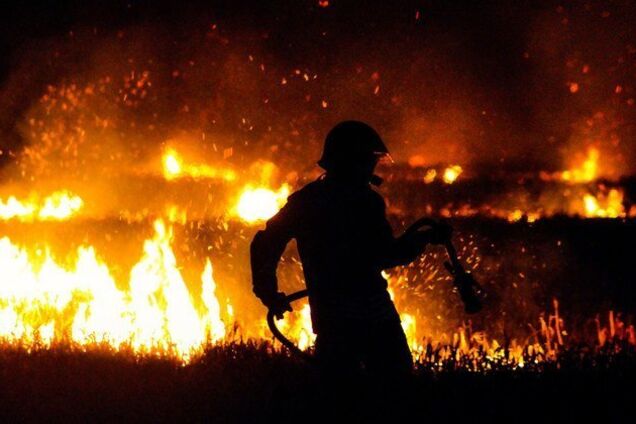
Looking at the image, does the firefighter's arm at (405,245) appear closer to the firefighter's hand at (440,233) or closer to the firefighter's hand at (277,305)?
the firefighter's hand at (440,233)

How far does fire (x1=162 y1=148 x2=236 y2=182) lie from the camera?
46.9ft

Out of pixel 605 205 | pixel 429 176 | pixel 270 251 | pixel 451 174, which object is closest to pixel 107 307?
pixel 270 251

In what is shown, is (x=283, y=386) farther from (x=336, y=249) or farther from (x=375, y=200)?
(x=375, y=200)

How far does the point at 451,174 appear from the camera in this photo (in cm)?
1577

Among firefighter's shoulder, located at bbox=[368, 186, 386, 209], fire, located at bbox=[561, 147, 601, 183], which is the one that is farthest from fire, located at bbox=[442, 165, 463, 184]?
firefighter's shoulder, located at bbox=[368, 186, 386, 209]

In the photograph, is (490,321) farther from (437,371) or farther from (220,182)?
(437,371)

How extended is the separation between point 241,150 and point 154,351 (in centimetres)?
848

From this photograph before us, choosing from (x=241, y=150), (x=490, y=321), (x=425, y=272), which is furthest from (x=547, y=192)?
(x=241, y=150)

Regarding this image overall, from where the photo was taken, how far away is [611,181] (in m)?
14.3

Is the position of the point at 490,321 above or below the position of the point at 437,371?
above

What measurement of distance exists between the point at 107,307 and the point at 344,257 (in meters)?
5.65

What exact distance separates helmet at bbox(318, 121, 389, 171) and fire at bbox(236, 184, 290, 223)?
8.27 m

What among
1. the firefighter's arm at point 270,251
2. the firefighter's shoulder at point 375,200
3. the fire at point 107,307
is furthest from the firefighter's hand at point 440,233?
the fire at point 107,307

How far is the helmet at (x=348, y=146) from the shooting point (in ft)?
14.0
